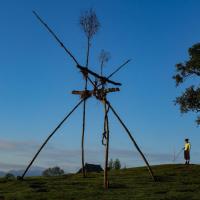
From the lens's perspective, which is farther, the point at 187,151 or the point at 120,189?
the point at 187,151

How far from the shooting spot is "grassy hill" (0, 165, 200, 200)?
20.7 metres

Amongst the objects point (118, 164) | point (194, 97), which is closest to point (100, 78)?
point (194, 97)

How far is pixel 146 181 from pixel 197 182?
2.70m

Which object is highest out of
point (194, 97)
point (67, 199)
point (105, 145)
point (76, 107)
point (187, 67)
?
point (187, 67)

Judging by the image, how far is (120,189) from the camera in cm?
2341

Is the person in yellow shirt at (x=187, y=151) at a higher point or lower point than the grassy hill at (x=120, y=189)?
higher

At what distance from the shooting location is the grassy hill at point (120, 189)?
2072cm

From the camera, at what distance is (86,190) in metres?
22.9

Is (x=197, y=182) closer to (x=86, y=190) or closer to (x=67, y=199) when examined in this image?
(x=86, y=190)

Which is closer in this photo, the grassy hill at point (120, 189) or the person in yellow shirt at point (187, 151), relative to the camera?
the grassy hill at point (120, 189)

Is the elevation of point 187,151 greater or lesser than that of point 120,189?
greater

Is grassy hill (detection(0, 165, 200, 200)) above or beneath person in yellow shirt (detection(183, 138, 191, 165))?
beneath

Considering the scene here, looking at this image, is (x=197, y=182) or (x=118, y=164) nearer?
(x=197, y=182)

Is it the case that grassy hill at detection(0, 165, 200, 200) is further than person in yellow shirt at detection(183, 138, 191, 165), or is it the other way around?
person in yellow shirt at detection(183, 138, 191, 165)
